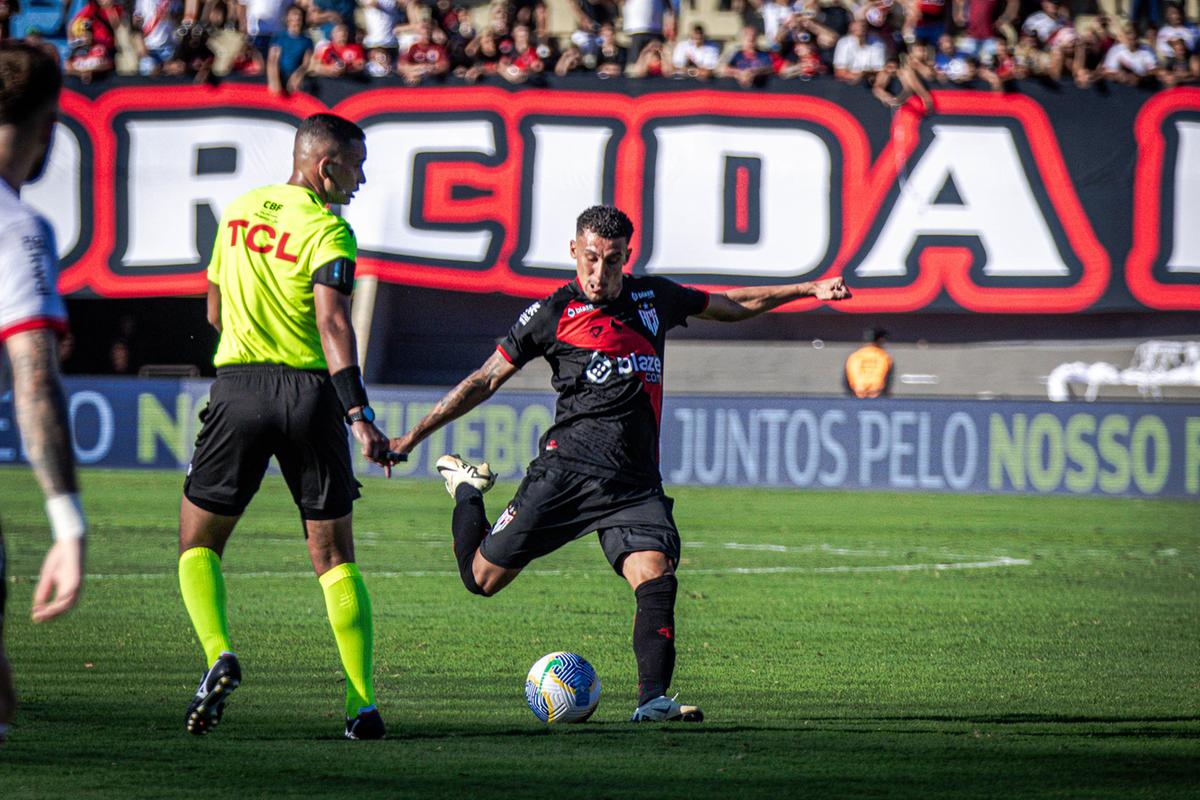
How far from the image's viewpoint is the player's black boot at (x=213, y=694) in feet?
20.5

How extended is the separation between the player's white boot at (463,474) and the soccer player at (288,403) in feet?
4.67

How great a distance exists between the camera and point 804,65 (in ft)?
83.4

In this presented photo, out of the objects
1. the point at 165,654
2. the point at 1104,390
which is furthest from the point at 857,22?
the point at 165,654

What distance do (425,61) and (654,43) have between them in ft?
11.3

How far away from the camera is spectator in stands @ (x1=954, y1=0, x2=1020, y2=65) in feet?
83.2

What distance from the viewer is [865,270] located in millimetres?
25500

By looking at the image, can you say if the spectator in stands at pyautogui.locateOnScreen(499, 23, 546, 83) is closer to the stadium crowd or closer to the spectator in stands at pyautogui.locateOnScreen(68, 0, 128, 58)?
the stadium crowd

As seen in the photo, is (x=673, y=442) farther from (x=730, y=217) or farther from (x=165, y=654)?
(x=165, y=654)

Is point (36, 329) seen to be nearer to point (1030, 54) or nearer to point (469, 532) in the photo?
point (469, 532)

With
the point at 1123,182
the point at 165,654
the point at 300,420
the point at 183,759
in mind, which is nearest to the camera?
the point at 183,759

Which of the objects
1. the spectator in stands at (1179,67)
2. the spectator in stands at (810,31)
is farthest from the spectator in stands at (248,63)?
the spectator in stands at (1179,67)

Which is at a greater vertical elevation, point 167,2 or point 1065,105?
point 167,2

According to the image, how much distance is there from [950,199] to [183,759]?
816 inches

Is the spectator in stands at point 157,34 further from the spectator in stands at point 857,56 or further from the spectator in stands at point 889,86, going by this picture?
the spectator in stands at point 889,86
